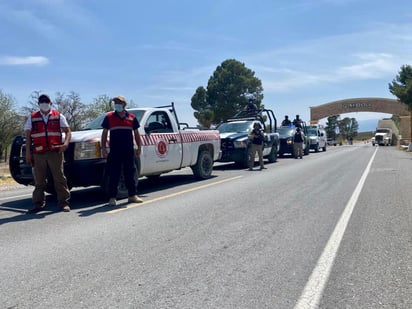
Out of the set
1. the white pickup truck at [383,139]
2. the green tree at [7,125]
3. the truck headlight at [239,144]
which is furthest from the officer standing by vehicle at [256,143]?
Answer: the white pickup truck at [383,139]

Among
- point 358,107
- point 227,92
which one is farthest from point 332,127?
point 227,92

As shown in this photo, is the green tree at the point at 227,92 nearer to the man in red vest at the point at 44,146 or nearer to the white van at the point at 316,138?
the white van at the point at 316,138

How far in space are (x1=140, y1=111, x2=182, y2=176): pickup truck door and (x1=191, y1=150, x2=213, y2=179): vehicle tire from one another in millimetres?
1201

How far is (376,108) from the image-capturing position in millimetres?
66062

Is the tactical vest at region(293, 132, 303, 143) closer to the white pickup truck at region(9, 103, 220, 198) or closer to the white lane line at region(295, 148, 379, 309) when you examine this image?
the white pickup truck at region(9, 103, 220, 198)

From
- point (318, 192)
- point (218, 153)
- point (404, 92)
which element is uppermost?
point (404, 92)

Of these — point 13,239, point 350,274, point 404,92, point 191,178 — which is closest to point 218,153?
point 191,178

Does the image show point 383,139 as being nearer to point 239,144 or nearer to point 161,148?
point 239,144

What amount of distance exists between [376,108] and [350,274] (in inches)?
2677

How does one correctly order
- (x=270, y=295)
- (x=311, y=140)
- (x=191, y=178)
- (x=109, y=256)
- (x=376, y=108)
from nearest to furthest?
1. (x=270, y=295)
2. (x=109, y=256)
3. (x=191, y=178)
4. (x=311, y=140)
5. (x=376, y=108)

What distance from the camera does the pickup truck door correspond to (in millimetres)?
8312

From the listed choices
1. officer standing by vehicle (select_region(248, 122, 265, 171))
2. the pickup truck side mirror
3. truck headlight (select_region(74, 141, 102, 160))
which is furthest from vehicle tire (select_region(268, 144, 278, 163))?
truck headlight (select_region(74, 141, 102, 160))

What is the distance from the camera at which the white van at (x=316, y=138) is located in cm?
3080

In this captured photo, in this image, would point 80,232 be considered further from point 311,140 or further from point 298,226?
point 311,140
